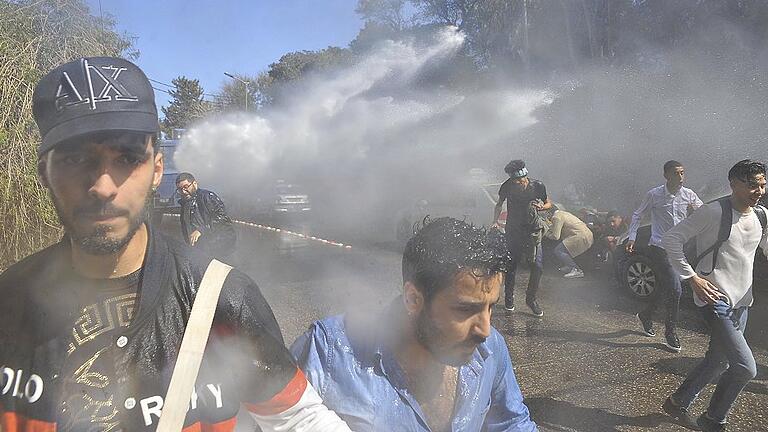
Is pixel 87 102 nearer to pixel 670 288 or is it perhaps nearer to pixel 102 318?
pixel 102 318

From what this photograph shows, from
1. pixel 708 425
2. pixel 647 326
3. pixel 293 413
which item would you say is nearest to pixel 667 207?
pixel 647 326

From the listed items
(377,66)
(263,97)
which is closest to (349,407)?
(377,66)

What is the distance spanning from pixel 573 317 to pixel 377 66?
15.7 metres

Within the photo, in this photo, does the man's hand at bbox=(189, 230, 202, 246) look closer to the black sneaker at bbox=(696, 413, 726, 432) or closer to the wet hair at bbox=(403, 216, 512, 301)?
the wet hair at bbox=(403, 216, 512, 301)

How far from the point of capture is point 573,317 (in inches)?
243

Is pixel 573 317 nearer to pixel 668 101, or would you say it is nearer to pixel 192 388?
pixel 192 388

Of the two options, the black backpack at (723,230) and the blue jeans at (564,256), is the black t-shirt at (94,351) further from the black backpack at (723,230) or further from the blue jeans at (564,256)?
the blue jeans at (564,256)

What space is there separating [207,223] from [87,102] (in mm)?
4688

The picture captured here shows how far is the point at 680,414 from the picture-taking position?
371cm

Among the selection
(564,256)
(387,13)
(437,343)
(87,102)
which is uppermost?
(387,13)

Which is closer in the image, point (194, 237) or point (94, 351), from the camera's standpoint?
point (94, 351)

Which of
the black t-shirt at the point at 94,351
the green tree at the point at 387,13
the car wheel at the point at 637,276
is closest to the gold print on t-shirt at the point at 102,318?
the black t-shirt at the point at 94,351

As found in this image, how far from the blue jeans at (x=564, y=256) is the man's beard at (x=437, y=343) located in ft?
21.5

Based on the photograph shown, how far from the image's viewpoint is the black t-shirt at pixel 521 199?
20.2ft
